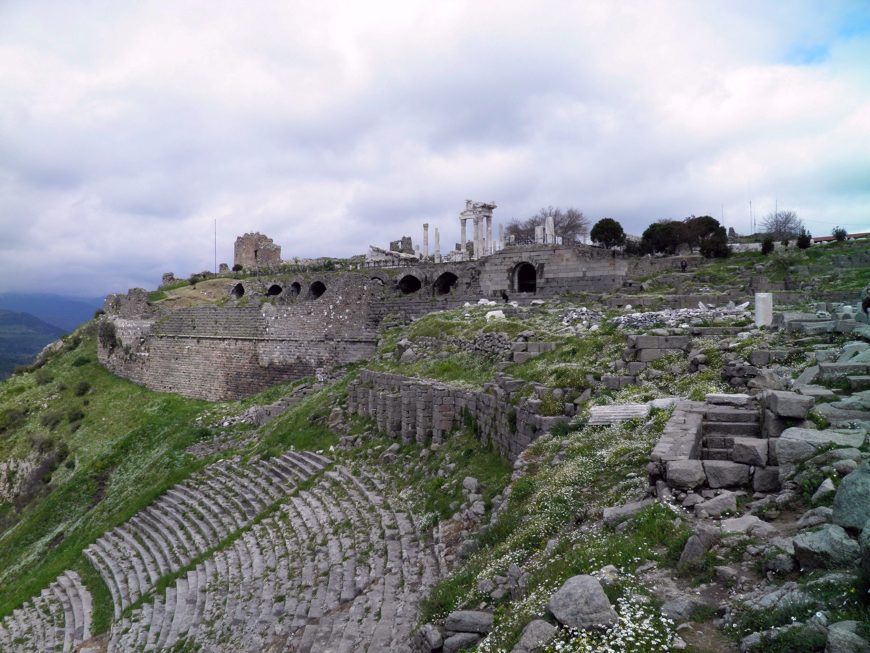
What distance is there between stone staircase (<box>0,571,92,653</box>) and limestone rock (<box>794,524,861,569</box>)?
14.0 meters

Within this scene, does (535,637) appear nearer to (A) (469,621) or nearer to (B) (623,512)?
(A) (469,621)

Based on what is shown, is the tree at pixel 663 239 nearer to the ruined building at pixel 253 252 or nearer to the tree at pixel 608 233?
the tree at pixel 608 233

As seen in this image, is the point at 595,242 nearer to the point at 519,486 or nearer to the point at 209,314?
the point at 209,314

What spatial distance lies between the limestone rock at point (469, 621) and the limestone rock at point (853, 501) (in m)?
2.58

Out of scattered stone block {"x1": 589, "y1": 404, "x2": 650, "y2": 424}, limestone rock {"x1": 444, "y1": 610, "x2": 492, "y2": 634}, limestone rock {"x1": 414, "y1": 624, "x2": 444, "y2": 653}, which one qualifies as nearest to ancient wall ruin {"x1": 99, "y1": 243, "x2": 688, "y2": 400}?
scattered stone block {"x1": 589, "y1": 404, "x2": 650, "y2": 424}

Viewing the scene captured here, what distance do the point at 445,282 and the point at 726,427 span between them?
2773 cm

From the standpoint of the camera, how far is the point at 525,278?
28.3 meters

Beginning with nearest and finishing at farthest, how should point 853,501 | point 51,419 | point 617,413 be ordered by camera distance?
point 853,501 → point 617,413 → point 51,419

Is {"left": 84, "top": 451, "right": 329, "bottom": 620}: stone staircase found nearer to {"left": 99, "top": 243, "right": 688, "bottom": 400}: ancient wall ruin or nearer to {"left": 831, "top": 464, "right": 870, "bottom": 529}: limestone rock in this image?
{"left": 99, "top": 243, "right": 688, "bottom": 400}: ancient wall ruin

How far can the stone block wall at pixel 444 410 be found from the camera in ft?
31.5

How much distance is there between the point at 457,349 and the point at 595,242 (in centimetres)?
2852

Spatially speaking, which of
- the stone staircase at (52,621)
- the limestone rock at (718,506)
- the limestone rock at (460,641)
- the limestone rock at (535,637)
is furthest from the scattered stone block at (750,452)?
the stone staircase at (52,621)

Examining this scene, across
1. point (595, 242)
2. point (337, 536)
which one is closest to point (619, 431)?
point (337, 536)

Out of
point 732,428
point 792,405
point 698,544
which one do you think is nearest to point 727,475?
point 698,544
